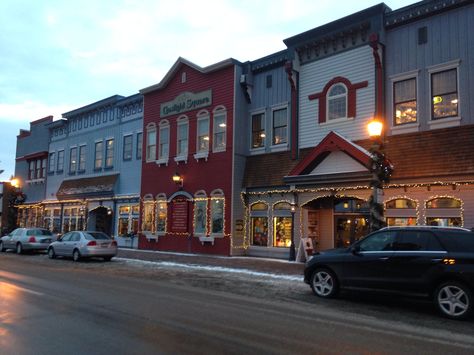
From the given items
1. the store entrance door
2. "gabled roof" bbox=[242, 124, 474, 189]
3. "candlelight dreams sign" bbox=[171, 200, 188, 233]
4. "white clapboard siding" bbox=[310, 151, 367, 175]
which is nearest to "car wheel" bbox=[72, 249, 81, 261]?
"candlelight dreams sign" bbox=[171, 200, 188, 233]

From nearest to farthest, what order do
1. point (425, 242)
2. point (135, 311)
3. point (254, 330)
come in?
point (254, 330), point (135, 311), point (425, 242)

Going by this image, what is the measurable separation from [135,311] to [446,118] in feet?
42.0

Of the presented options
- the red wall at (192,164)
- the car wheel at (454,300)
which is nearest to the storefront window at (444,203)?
the car wheel at (454,300)

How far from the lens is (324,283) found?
11242 millimetres

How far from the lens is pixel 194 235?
24.8 m

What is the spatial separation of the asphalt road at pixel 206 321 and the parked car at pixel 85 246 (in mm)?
7161

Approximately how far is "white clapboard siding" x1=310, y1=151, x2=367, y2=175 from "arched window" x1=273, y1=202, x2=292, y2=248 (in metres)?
2.54

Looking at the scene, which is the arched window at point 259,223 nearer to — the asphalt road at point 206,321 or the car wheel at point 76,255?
the car wheel at point 76,255

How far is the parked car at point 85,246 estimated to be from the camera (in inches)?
810

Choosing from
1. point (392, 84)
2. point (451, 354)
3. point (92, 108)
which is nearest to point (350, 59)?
point (392, 84)

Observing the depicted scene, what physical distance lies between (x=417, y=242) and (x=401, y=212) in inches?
298

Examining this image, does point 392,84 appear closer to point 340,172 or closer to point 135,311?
point 340,172

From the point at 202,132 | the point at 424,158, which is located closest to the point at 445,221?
the point at 424,158

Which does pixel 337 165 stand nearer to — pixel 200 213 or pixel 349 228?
pixel 349 228
